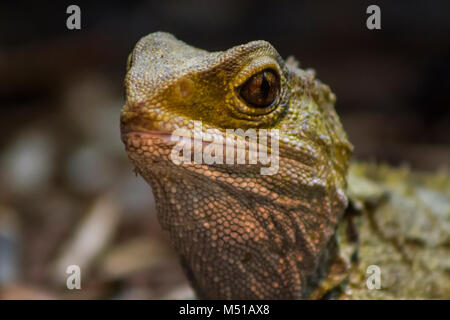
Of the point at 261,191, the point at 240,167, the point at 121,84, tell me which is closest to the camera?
the point at 240,167

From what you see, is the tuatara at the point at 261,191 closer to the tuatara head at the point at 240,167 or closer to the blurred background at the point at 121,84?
the tuatara head at the point at 240,167

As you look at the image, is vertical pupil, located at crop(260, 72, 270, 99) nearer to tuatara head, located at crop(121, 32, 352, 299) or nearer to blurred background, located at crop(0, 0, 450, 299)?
tuatara head, located at crop(121, 32, 352, 299)

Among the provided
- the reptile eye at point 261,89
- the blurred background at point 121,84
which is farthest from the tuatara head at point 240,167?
the blurred background at point 121,84

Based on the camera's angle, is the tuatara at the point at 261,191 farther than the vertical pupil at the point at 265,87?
No

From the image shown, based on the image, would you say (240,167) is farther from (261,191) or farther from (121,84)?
(121,84)

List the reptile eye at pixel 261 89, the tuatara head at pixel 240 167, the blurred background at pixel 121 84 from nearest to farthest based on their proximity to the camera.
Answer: the tuatara head at pixel 240 167 < the reptile eye at pixel 261 89 < the blurred background at pixel 121 84

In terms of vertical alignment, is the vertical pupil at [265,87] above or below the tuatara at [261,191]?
above

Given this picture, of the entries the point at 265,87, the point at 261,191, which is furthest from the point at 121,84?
the point at 261,191
